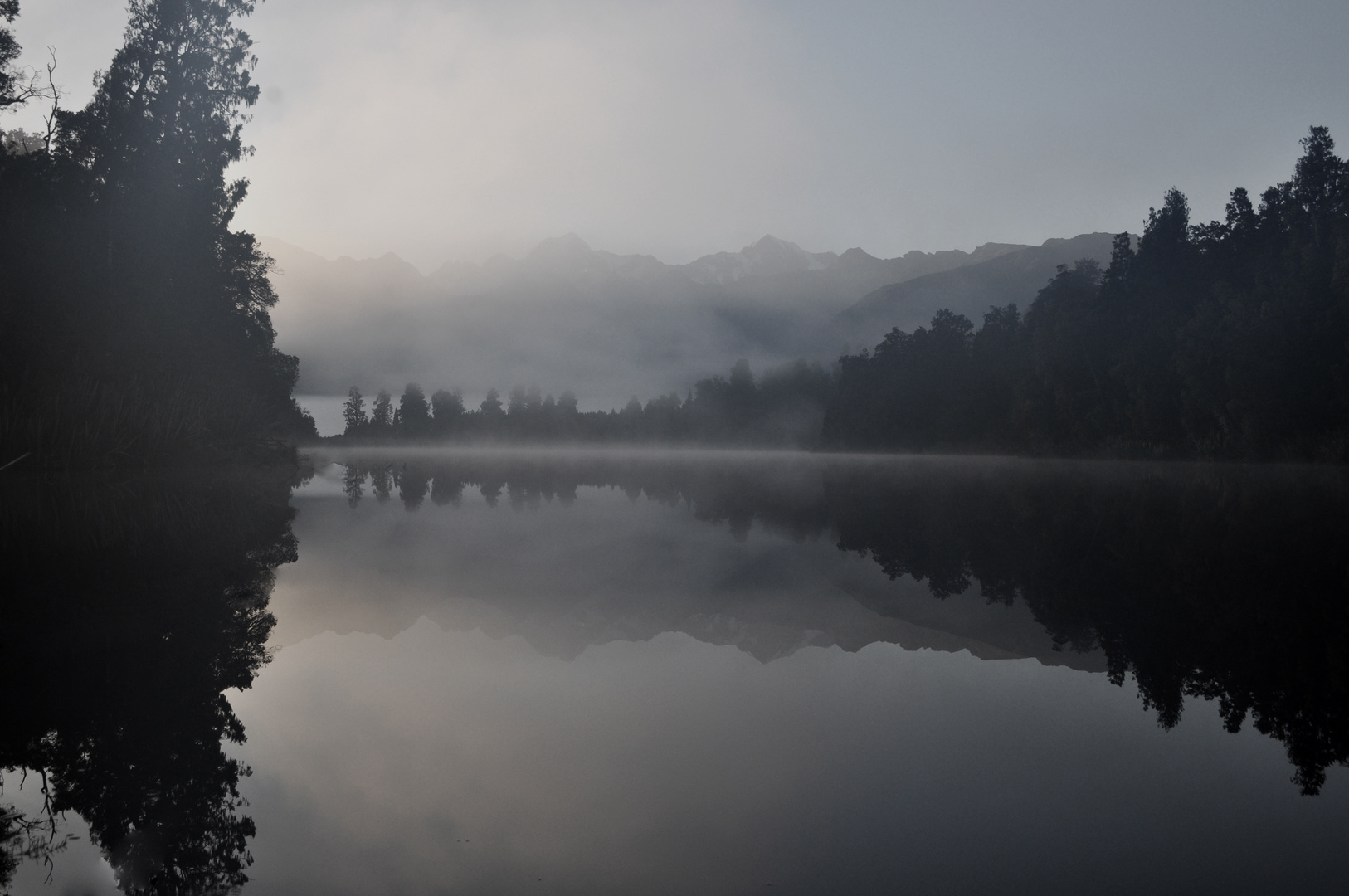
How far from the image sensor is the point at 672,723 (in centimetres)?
307

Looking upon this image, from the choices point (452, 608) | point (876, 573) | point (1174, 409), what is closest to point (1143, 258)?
point (1174, 409)

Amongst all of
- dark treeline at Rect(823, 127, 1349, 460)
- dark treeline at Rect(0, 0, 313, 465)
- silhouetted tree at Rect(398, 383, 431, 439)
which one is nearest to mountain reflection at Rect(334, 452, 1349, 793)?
dark treeline at Rect(0, 0, 313, 465)

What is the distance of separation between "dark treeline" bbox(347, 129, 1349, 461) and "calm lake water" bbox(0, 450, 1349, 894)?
36326 millimetres

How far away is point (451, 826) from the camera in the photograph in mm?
2211

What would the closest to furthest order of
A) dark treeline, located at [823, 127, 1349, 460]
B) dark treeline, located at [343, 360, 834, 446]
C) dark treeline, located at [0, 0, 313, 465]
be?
1. dark treeline, located at [0, 0, 313, 465]
2. dark treeline, located at [823, 127, 1349, 460]
3. dark treeline, located at [343, 360, 834, 446]

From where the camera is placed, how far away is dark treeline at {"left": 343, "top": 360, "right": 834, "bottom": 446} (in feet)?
394

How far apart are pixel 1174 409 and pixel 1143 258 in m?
11.5

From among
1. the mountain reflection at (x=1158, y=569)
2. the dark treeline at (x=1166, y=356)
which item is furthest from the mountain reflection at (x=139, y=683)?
the dark treeline at (x=1166, y=356)

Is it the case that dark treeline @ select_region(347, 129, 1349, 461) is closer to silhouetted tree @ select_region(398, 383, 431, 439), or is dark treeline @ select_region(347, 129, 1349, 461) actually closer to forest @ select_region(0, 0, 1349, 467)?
forest @ select_region(0, 0, 1349, 467)

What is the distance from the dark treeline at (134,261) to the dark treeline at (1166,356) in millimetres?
44361

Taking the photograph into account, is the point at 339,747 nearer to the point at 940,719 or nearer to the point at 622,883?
the point at 622,883

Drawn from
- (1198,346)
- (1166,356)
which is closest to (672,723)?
(1198,346)

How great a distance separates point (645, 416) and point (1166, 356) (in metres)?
105

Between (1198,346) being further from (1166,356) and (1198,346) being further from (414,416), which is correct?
(414,416)
